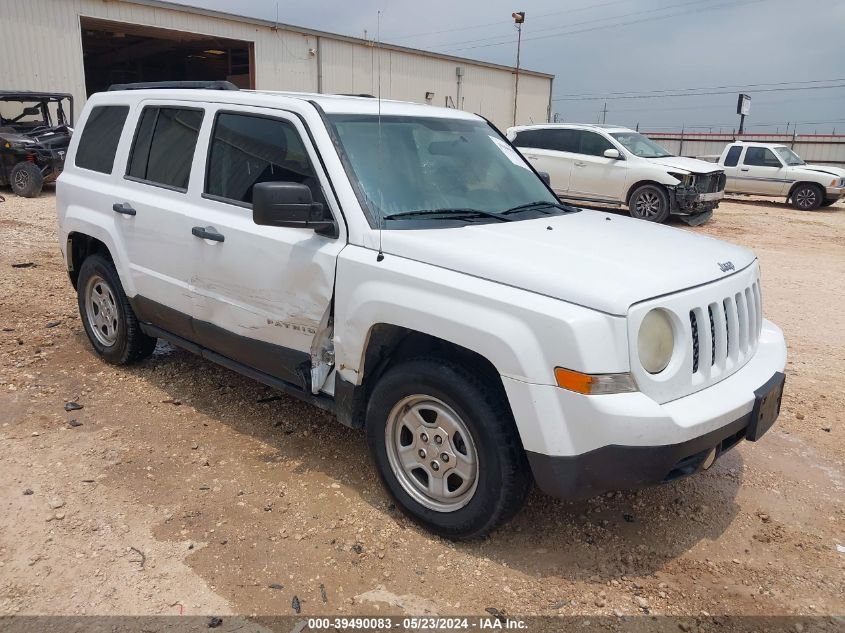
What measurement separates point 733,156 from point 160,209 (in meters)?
18.2

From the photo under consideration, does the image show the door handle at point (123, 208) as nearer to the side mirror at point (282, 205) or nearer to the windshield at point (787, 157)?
the side mirror at point (282, 205)

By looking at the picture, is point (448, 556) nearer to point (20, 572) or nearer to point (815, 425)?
point (20, 572)

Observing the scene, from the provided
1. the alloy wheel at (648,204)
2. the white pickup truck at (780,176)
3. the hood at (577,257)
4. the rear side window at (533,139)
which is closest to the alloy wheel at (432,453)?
the hood at (577,257)

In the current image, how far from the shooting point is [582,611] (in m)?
2.82

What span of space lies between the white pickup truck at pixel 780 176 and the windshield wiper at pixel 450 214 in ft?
55.0

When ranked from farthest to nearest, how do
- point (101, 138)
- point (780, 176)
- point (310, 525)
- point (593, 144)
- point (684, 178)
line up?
point (780, 176) < point (593, 144) < point (684, 178) < point (101, 138) < point (310, 525)

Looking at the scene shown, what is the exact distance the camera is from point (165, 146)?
445 centimetres

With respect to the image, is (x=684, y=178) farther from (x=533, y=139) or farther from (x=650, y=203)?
(x=533, y=139)

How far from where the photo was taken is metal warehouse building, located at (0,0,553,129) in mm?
17766

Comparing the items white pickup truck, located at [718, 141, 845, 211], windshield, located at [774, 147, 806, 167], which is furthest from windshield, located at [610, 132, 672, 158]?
windshield, located at [774, 147, 806, 167]

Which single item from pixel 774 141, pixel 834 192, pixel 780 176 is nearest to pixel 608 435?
pixel 780 176

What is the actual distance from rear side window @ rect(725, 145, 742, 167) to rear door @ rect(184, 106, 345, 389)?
1801cm

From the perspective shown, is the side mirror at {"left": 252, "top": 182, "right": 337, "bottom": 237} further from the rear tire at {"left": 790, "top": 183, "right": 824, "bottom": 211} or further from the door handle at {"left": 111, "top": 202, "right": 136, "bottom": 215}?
the rear tire at {"left": 790, "top": 183, "right": 824, "bottom": 211}

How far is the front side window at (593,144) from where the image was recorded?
13.9 m
